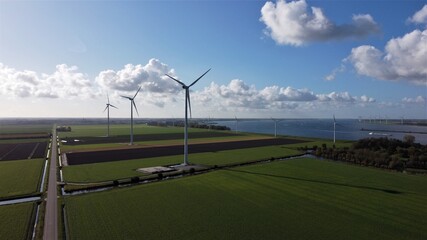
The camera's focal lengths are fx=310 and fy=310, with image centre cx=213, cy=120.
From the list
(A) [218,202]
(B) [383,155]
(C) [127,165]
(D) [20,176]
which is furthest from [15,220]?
(B) [383,155]

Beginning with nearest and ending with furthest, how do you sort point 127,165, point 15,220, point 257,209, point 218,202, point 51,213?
point 15,220 < point 51,213 < point 257,209 < point 218,202 < point 127,165

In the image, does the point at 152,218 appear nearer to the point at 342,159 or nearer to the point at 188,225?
the point at 188,225

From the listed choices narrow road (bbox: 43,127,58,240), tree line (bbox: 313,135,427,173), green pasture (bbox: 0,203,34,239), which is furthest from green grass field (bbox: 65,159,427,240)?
tree line (bbox: 313,135,427,173)

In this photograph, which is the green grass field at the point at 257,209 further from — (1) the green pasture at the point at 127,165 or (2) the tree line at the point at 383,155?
(2) the tree line at the point at 383,155

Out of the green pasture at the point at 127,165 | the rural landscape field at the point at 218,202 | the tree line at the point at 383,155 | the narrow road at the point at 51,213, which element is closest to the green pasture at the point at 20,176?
the rural landscape field at the point at 218,202

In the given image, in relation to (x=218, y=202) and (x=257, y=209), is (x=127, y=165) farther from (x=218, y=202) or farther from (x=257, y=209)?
(x=257, y=209)

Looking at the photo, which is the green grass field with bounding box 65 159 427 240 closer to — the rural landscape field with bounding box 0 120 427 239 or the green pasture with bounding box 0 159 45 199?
the rural landscape field with bounding box 0 120 427 239

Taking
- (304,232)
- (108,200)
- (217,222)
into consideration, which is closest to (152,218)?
(217,222)
